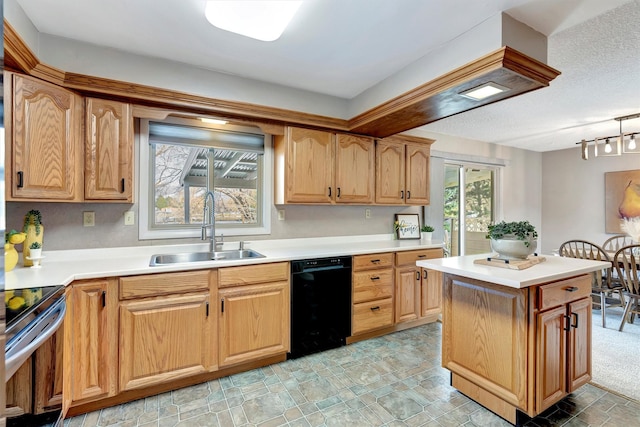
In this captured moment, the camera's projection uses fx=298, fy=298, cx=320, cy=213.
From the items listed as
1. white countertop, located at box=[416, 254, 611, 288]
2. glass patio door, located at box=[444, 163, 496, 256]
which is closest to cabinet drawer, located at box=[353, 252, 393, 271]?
A: white countertop, located at box=[416, 254, 611, 288]

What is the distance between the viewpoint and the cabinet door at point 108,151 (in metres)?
2.07

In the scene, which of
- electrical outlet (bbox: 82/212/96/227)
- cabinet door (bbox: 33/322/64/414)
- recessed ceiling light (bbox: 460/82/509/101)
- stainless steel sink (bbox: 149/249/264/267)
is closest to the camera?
cabinet door (bbox: 33/322/64/414)

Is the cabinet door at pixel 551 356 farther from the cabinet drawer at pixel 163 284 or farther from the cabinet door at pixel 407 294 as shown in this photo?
the cabinet drawer at pixel 163 284

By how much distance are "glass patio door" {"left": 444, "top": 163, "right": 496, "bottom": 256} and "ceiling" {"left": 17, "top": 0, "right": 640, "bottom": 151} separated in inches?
69.3

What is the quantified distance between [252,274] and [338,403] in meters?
1.06

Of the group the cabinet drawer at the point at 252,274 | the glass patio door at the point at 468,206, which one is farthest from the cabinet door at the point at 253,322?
the glass patio door at the point at 468,206

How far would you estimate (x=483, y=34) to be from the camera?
1.83m

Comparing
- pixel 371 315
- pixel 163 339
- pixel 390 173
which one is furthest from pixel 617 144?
pixel 163 339

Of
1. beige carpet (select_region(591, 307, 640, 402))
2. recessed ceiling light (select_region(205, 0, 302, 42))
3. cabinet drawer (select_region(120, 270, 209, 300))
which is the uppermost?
recessed ceiling light (select_region(205, 0, 302, 42))

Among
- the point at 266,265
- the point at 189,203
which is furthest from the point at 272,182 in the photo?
the point at 266,265

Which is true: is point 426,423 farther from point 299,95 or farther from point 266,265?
point 299,95

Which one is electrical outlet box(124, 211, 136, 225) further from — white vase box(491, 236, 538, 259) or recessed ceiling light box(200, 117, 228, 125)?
white vase box(491, 236, 538, 259)

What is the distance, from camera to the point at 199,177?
2.77 metres

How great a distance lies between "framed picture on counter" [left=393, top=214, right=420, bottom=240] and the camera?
148 inches
